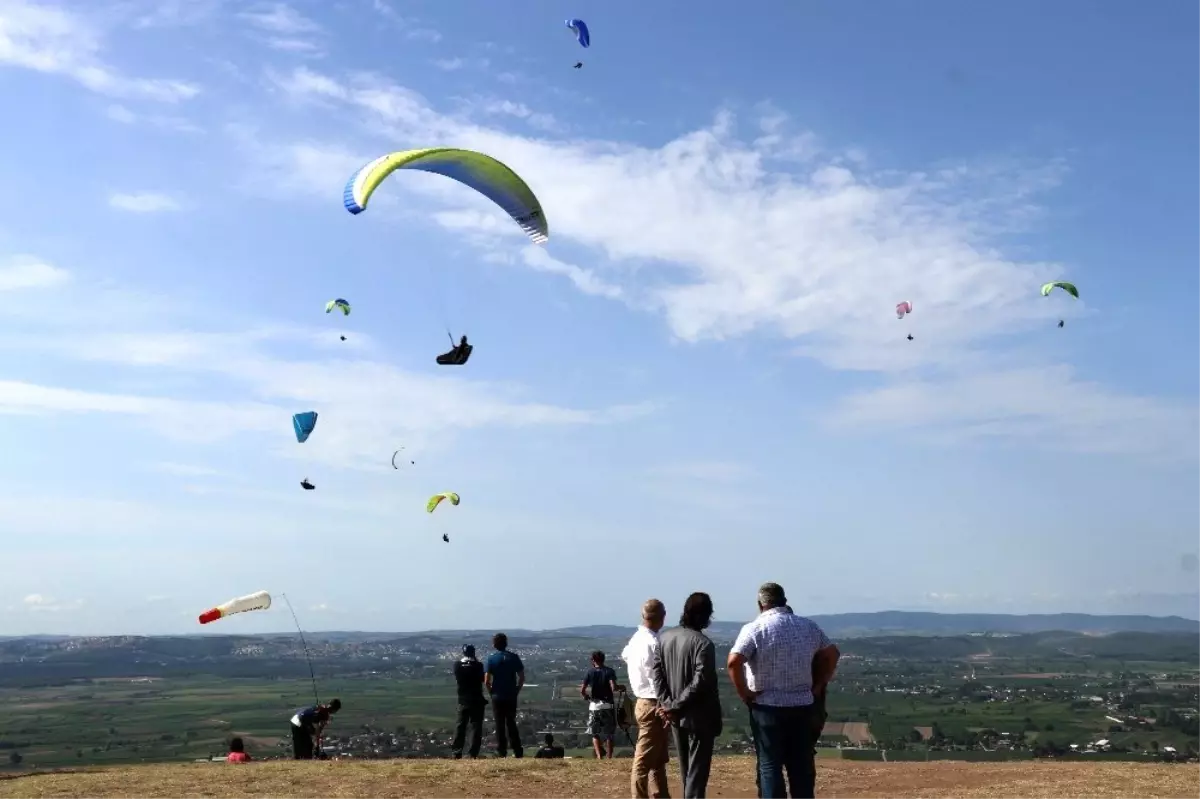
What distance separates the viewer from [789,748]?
884cm

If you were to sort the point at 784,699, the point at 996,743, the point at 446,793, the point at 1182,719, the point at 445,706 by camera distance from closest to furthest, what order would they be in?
1. the point at 784,699
2. the point at 446,793
3. the point at 996,743
4. the point at 1182,719
5. the point at 445,706

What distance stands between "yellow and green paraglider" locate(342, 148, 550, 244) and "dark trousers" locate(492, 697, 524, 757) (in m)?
9.90

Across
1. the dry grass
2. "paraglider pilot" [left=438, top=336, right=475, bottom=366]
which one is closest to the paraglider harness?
"paraglider pilot" [left=438, top=336, right=475, bottom=366]

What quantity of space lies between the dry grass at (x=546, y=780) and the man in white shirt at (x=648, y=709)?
334cm

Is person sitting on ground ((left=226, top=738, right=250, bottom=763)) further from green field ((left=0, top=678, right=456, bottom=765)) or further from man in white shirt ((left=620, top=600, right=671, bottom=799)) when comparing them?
green field ((left=0, top=678, right=456, bottom=765))

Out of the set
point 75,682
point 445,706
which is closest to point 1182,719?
point 445,706

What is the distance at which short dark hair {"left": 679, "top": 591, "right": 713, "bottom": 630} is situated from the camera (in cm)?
975

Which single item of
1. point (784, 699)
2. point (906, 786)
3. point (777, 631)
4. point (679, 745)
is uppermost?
point (777, 631)

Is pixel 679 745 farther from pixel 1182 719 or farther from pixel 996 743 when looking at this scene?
pixel 1182 719

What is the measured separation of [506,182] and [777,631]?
53.3 feet

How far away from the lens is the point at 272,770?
15695mm

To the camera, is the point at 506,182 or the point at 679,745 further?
the point at 506,182

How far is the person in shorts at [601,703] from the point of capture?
16.9 m

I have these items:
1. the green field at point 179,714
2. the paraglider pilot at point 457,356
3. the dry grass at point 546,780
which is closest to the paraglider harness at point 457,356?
the paraglider pilot at point 457,356
